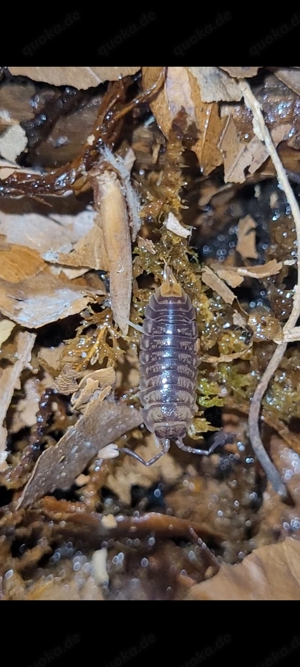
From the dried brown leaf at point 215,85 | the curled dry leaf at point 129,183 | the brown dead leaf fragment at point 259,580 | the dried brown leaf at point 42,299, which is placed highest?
the dried brown leaf at point 215,85

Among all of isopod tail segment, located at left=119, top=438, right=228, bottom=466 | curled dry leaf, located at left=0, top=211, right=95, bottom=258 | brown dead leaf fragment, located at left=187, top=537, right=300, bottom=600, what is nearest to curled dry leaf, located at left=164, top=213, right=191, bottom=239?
curled dry leaf, located at left=0, top=211, right=95, bottom=258

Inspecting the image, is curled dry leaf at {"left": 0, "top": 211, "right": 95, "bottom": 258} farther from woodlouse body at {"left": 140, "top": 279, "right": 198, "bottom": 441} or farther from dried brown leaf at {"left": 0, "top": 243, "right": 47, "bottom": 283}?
woodlouse body at {"left": 140, "top": 279, "right": 198, "bottom": 441}

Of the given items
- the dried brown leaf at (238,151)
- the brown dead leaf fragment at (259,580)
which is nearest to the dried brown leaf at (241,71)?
the dried brown leaf at (238,151)

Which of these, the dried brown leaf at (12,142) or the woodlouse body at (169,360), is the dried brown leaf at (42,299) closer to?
the woodlouse body at (169,360)

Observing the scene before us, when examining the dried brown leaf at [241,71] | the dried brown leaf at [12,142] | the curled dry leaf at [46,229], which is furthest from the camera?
the curled dry leaf at [46,229]

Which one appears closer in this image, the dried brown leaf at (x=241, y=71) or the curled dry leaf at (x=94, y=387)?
the dried brown leaf at (x=241, y=71)

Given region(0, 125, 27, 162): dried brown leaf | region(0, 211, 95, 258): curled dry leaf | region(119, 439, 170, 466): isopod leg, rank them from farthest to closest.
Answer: region(119, 439, 170, 466): isopod leg
region(0, 211, 95, 258): curled dry leaf
region(0, 125, 27, 162): dried brown leaf

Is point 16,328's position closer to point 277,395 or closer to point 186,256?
point 186,256

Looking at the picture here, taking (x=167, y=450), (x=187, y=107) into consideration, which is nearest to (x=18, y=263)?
(x=187, y=107)
